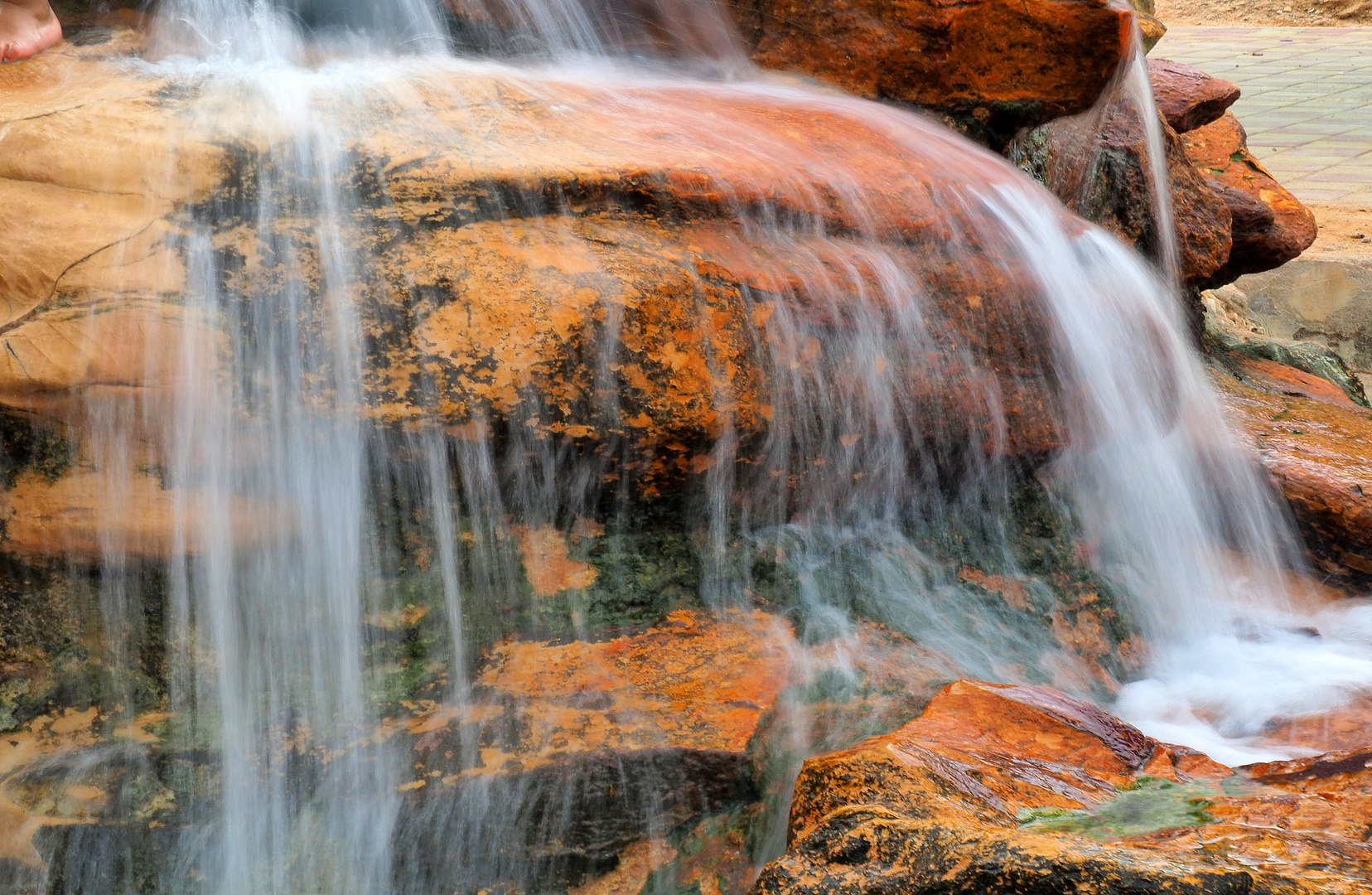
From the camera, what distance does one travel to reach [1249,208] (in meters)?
5.71

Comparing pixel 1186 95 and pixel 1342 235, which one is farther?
pixel 1342 235

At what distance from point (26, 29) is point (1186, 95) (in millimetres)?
5286

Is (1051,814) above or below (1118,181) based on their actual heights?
below

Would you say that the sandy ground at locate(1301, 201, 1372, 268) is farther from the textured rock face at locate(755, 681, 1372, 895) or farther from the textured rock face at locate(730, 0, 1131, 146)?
the textured rock face at locate(755, 681, 1372, 895)

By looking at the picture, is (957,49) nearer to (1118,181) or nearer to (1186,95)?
(1118,181)

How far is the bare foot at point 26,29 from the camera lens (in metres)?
2.92

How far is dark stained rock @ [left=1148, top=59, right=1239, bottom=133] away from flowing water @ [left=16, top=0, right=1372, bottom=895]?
248 centimetres

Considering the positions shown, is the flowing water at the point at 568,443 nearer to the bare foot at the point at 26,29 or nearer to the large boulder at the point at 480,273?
the large boulder at the point at 480,273

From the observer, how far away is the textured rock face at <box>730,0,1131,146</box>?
3.97 m

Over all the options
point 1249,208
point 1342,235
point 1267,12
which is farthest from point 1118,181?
point 1267,12

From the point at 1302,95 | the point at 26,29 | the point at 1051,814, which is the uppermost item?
the point at 1302,95

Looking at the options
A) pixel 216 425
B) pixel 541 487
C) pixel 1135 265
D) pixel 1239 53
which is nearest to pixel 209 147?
pixel 216 425

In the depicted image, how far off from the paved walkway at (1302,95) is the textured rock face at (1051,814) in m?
7.92

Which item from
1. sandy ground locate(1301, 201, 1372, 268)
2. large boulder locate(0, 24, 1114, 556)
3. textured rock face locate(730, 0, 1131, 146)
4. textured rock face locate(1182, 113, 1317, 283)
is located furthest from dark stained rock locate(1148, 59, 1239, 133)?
large boulder locate(0, 24, 1114, 556)
